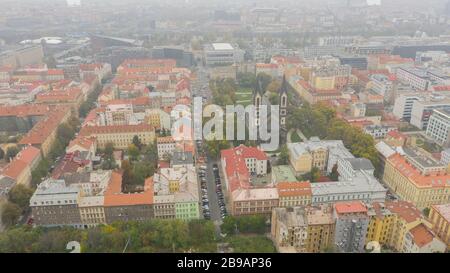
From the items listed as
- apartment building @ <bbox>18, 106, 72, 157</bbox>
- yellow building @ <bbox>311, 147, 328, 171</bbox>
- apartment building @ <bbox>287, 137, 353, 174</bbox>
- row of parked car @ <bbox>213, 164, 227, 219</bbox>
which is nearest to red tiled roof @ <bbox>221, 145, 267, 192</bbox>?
row of parked car @ <bbox>213, 164, 227, 219</bbox>

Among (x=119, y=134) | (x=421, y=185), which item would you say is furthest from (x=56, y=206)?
Result: (x=421, y=185)

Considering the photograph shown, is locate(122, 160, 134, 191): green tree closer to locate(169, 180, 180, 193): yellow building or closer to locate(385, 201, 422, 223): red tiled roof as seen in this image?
locate(169, 180, 180, 193): yellow building

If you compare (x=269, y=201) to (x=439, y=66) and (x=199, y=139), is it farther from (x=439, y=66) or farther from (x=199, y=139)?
(x=439, y=66)

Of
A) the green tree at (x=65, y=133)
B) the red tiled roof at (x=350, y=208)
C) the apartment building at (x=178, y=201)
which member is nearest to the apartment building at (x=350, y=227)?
the red tiled roof at (x=350, y=208)

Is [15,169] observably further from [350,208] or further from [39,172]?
[350,208]
